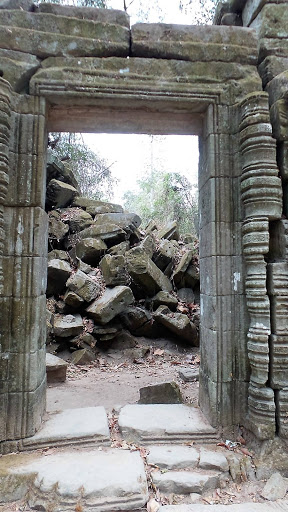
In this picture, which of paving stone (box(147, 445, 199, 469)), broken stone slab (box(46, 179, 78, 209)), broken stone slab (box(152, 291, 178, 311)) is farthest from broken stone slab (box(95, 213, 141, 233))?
paving stone (box(147, 445, 199, 469))

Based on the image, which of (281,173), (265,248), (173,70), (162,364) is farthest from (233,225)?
(162,364)

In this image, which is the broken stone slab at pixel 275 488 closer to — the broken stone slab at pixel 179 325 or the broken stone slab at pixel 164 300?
the broken stone slab at pixel 179 325

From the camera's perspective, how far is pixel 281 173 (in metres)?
3.13

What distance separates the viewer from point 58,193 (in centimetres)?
866

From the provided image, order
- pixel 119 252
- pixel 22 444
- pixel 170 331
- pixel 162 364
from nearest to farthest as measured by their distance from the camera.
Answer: pixel 22 444 → pixel 162 364 → pixel 170 331 → pixel 119 252

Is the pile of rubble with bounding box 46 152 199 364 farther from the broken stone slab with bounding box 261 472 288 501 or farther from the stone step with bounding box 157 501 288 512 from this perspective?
the broken stone slab with bounding box 261 472 288 501

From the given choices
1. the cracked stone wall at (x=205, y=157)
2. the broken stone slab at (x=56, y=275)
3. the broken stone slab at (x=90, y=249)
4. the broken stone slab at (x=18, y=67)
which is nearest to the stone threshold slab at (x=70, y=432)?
the cracked stone wall at (x=205, y=157)

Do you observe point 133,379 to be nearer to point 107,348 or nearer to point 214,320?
point 107,348

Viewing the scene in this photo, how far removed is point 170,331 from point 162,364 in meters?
1.07

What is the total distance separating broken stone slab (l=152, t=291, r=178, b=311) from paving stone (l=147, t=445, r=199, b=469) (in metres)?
4.67

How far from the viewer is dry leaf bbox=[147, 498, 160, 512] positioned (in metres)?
2.32

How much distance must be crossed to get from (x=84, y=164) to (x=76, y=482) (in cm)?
1124

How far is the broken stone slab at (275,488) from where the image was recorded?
2.49 metres

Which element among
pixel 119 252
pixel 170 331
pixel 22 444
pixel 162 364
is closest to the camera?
pixel 22 444
